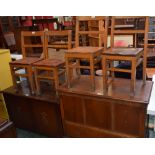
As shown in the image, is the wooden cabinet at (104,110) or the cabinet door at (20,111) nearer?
the wooden cabinet at (104,110)

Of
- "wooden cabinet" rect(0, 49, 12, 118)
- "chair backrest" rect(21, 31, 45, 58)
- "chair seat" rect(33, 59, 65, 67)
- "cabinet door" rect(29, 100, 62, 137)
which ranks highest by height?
"chair backrest" rect(21, 31, 45, 58)

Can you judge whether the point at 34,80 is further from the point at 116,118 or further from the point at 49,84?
the point at 116,118

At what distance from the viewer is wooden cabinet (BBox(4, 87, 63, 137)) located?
232cm

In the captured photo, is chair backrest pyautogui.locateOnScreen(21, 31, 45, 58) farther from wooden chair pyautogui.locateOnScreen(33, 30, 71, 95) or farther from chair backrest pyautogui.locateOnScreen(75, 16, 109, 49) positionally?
chair backrest pyautogui.locateOnScreen(75, 16, 109, 49)

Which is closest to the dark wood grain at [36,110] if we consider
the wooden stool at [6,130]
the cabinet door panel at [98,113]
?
the cabinet door panel at [98,113]

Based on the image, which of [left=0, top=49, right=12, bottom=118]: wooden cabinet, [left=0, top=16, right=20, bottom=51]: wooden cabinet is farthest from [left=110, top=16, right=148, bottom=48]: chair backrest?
[left=0, top=16, right=20, bottom=51]: wooden cabinet

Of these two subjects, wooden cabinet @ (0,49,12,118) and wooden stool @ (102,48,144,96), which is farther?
wooden cabinet @ (0,49,12,118)

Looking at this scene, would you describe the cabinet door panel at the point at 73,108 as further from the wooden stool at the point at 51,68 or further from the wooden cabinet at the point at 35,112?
the wooden stool at the point at 51,68

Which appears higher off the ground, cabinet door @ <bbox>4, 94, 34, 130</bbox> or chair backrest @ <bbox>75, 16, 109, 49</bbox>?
chair backrest @ <bbox>75, 16, 109, 49</bbox>

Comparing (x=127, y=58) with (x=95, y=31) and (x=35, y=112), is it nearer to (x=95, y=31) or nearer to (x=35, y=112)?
(x=95, y=31)

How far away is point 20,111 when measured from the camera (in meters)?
2.59

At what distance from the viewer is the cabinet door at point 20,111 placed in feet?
8.22

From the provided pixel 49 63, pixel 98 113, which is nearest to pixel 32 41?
pixel 49 63
